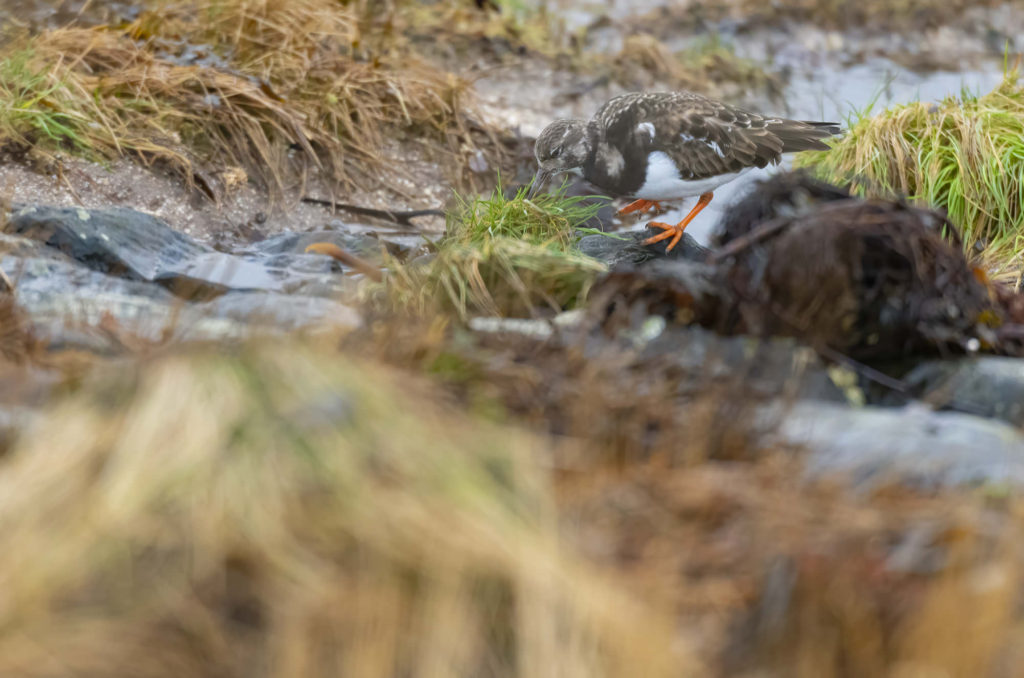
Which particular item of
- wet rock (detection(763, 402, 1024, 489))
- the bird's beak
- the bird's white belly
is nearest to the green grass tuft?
the bird's beak

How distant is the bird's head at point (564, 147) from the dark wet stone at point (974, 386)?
251 cm

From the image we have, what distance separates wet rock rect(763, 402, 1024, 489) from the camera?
7.86 feet

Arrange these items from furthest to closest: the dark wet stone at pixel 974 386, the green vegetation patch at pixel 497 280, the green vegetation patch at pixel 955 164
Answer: the green vegetation patch at pixel 955 164, the green vegetation patch at pixel 497 280, the dark wet stone at pixel 974 386

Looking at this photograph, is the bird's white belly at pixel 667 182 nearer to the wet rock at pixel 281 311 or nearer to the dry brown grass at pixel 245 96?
the wet rock at pixel 281 311

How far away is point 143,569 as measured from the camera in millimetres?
1971

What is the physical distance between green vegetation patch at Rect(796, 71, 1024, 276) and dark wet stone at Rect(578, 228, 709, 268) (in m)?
1.17

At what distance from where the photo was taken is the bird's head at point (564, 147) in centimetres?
529

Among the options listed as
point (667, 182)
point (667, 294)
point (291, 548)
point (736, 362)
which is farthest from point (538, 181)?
point (291, 548)

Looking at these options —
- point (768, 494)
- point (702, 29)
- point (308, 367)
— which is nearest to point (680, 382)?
point (768, 494)

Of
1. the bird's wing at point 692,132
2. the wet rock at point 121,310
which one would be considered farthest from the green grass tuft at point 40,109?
the bird's wing at point 692,132

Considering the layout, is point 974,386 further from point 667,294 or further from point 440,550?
point 440,550

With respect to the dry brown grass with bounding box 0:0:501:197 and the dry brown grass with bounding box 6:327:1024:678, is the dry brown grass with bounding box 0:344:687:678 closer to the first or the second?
the dry brown grass with bounding box 6:327:1024:678

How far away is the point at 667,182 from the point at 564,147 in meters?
0.62

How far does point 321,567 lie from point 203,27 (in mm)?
6055
